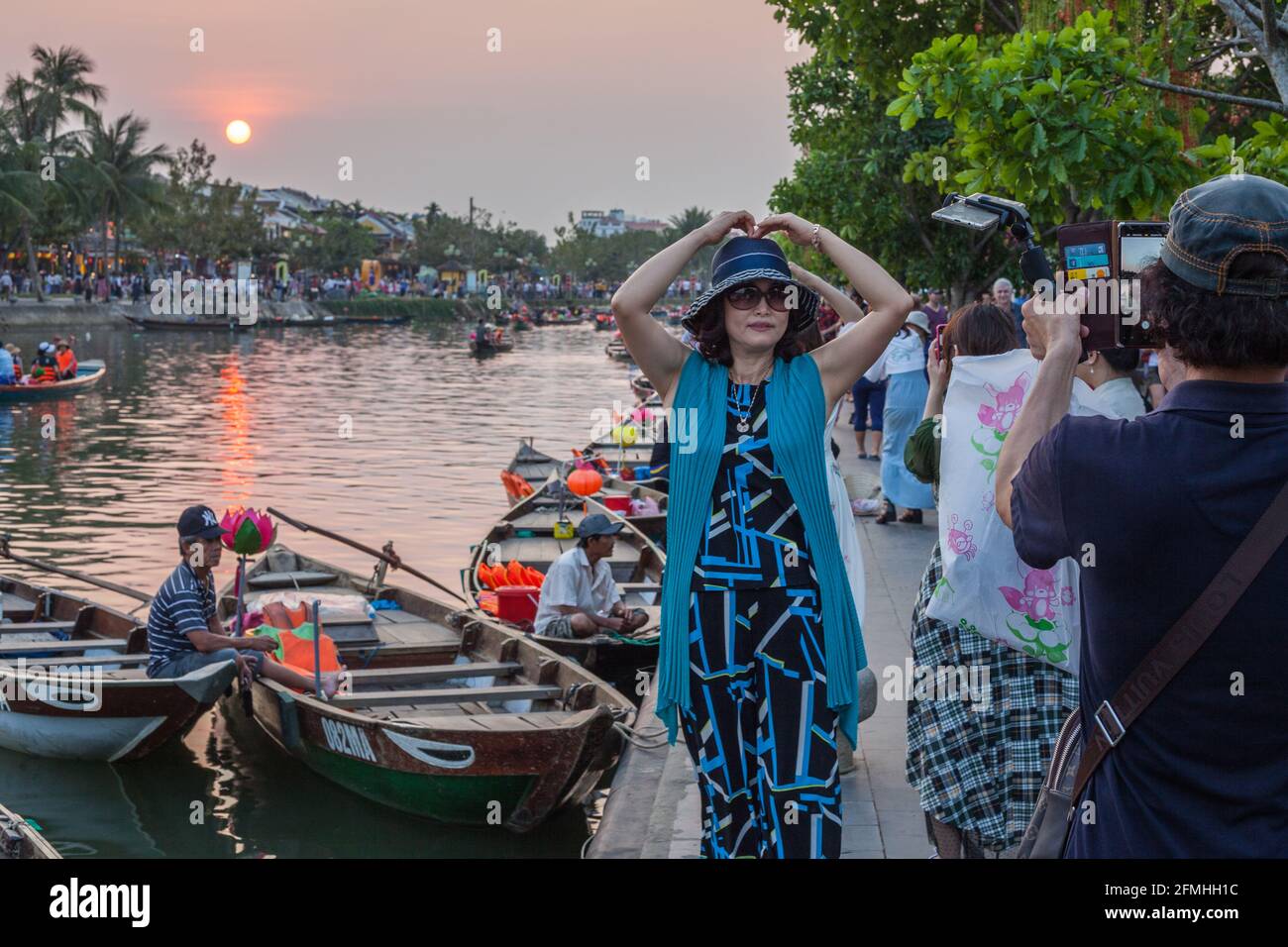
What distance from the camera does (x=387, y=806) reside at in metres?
8.55

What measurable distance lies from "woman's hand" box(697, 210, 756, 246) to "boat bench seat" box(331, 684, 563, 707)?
203 inches

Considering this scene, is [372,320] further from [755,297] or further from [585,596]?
[755,297]

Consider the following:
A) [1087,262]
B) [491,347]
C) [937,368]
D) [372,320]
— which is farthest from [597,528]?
[372,320]

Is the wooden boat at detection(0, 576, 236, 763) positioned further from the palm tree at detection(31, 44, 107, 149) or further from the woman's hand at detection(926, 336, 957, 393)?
the palm tree at detection(31, 44, 107, 149)

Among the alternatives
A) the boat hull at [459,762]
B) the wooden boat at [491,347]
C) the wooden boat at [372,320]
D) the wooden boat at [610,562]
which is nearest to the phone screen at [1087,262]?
the boat hull at [459,762]

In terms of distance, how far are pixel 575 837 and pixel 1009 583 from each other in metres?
5.07

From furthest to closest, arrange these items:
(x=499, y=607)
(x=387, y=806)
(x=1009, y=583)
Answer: (x=499, y=607)
(x=387, y=806)
(x=1009, y=583)

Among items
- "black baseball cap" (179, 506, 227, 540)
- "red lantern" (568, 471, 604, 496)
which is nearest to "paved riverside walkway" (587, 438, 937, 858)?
"black baseball cap" (179, 506, 227, 540)

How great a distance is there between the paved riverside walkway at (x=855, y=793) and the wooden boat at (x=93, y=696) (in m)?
2.69

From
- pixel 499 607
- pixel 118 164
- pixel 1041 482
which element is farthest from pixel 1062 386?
pixel 118 164

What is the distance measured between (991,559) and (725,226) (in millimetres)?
1166

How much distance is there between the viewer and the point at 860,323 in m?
3.74
